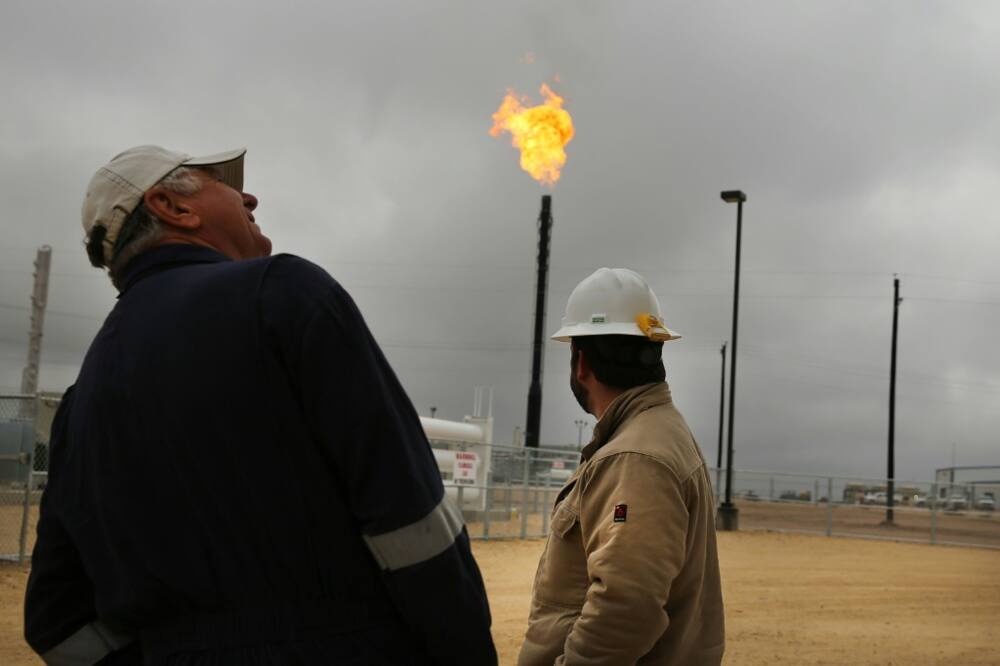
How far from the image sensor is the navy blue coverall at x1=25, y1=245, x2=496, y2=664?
5.27 ft

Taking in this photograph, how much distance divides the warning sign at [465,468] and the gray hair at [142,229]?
680 inches

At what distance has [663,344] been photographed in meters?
3.04

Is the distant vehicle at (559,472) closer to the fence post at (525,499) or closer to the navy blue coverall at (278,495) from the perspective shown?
the fence post at (525,499)

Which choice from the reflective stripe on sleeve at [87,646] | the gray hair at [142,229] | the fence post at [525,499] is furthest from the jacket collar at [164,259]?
the fence post at [525,499]

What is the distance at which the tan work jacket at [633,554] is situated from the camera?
241 centimetres

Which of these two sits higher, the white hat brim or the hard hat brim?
the white hat brim

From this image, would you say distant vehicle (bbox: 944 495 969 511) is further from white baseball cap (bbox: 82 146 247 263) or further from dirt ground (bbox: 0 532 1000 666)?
white baseball cap (bbox: 82 146 247 263)

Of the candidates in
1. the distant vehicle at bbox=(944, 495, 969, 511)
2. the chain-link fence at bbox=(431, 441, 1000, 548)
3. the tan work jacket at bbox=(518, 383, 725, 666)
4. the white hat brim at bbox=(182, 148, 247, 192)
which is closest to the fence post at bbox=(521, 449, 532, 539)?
the chain-link fence at bbox=(431, 441, 1000, 548)

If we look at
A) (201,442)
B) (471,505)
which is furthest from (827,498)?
(201,442)

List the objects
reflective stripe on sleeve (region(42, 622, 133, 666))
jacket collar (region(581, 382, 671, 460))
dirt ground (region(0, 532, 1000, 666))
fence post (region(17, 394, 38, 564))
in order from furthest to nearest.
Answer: fence post (region(17, 394, 38, 564)) < dirt ground (region(0, 532, 1000, 666)) < jacket collar (region(581, 382, 671, 460)) < reflective stripe on sleeve (region(42, 622, 133, 666))

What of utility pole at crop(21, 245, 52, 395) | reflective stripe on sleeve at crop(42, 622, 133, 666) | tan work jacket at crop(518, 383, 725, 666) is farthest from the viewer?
utility pole at crop(21, 245, 52, 395)

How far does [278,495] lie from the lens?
1633 millimetres

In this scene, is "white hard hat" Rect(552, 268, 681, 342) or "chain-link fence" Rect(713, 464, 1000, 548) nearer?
"white hard hat" Rect(552, 268, 681, 342)

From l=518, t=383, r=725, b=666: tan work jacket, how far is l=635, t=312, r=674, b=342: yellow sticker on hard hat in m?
0.17
